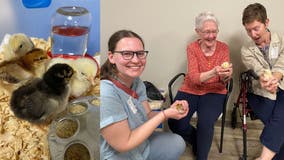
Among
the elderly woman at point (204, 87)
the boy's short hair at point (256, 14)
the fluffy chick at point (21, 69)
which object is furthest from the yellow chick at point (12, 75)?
the boy's short hair at point (256, 14)

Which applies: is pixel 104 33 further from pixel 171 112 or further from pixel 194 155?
pixel 171 112

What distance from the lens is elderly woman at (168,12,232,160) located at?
6.87ft

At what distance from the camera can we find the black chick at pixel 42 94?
2.04ft

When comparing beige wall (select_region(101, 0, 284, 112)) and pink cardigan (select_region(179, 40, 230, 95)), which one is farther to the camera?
beige wall (select_region(101, 0, 284, 112))

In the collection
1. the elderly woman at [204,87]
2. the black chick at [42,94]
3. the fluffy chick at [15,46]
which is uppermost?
the fluffy chick at [15,46]

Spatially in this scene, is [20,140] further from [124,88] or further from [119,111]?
[124,88]

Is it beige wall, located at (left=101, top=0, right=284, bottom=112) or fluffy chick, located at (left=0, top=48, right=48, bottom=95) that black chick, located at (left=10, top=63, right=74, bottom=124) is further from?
beige wall, located at (left=101, top=0, right=284, bottom=112)

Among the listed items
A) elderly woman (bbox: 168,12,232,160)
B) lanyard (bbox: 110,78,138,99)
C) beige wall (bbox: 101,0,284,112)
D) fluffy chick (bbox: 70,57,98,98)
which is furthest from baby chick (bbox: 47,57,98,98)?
beige wall (bbox: 101,0,284,112)

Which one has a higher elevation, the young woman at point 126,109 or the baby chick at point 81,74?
the baby chick at point 81,74

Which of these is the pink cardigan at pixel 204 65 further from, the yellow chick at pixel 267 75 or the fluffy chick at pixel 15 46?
the fluffy chick at pixel 15 46

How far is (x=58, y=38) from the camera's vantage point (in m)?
0.66

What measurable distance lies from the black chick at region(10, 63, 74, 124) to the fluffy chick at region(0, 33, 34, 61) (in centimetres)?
6

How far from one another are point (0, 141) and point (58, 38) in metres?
0.27

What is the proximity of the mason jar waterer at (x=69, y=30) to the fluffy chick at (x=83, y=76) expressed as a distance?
0.03 meters
